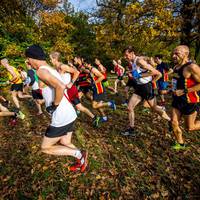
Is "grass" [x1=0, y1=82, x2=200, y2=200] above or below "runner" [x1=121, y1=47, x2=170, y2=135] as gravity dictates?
below

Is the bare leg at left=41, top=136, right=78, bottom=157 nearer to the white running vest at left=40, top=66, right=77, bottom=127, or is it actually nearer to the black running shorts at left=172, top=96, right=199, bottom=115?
the white running vest at left=40, top=66, right=77, bottom=127

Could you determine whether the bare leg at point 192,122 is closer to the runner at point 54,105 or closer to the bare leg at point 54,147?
the runner at point 54,105

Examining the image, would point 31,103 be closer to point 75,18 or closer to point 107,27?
point 107,27

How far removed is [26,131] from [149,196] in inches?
181

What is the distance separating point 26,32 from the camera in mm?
20266

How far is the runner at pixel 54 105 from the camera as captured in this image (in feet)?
10.6

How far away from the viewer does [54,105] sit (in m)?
3.45

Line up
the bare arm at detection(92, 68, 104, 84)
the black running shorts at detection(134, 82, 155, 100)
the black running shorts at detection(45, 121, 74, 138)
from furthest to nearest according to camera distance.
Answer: the bare arm at detection(92, 68, 104, 84)
the black running shorts at detection(134, 82, 155, 100)
the black running shorts at detection(45, 121, 74, 138)

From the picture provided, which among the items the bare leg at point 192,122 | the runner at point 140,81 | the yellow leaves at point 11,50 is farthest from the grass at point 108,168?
the yellow leaves at point 11,50

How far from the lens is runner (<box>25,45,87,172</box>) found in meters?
3.24

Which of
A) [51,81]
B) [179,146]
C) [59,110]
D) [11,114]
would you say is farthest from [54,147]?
[11,114]

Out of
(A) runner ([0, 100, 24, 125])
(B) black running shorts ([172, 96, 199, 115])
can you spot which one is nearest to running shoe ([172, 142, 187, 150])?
(B) black running shorts ([172, 96, 199, 115])

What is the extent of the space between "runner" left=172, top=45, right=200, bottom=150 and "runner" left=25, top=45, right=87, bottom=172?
7.14 feet

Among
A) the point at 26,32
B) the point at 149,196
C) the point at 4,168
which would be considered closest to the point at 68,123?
the point at 149,196
